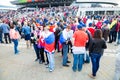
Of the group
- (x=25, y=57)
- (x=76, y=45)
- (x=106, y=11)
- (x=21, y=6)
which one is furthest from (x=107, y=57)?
(x=21, y=6)

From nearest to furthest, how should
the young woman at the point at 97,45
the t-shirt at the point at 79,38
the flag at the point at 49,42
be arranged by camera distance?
the young woman at the point at 97,45 → the t-shirt at the point at 79,38 → the flag at the point at 49,42

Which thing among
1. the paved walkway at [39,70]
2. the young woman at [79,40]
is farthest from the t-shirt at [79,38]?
the paved walkway at [39,70]

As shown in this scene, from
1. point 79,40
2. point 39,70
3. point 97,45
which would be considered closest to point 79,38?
point 79,40

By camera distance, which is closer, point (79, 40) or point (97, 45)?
point (97, 45)

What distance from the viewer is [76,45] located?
300 inches

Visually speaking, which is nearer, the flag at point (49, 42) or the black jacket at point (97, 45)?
the black jacket at point (97, 45)

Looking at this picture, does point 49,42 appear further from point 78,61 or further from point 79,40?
point 78,61

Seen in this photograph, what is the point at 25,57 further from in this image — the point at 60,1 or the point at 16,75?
the point at 60,1

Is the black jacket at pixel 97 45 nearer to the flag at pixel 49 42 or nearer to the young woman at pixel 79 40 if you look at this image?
the young woman at pixel 79 40

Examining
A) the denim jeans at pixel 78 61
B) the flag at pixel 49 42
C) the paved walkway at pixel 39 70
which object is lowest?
the paved walkway at pixel 39 70

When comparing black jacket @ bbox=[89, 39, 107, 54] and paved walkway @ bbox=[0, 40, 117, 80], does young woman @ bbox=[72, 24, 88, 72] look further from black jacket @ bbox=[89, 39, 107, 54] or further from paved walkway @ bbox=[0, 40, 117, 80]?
paved walkway @ bbox=[0, 40, 117, 80]

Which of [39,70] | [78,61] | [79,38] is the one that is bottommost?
[39,70]

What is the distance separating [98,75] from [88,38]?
1.53 meters

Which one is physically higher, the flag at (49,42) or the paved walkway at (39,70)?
the flag at (49,42)
